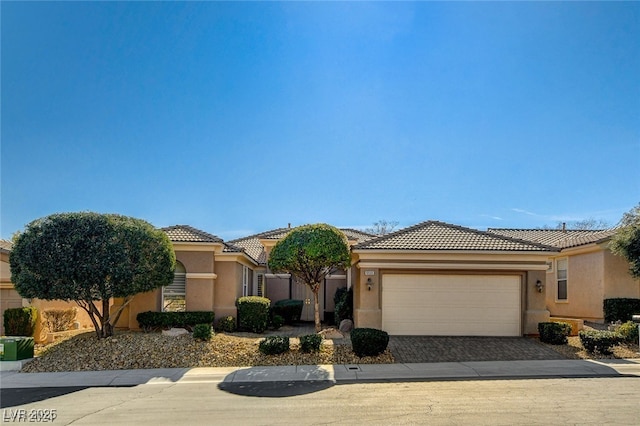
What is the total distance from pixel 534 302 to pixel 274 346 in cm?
930

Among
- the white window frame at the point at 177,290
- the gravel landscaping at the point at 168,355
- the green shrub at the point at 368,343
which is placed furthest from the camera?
the white window frame at the point at 177,290

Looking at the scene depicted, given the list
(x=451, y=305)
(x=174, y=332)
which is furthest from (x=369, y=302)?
(x=174, y=332)

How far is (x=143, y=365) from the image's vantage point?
13.9 m

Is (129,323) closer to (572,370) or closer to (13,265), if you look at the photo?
(13,265)

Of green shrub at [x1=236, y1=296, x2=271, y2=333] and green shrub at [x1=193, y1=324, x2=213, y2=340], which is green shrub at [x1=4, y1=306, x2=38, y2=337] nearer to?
green shrub at [x1=193, y1=324, x2=213, y2=340]

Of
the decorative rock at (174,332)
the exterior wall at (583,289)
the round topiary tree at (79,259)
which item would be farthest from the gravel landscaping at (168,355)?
the exterior wall at (583,289)

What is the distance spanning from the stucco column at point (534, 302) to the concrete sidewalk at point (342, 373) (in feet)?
11.4

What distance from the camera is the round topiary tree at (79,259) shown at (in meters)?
14.9

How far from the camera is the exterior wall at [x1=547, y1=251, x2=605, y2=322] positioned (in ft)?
64.1

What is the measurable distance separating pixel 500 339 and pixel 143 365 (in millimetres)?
11309

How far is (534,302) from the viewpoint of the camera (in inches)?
688

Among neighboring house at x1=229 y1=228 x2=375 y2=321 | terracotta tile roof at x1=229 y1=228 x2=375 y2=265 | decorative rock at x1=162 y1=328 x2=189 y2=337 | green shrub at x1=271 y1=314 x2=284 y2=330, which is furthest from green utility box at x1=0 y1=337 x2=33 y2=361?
terracotta tile roof at x1=229 y1=228 x2=375 y2=265

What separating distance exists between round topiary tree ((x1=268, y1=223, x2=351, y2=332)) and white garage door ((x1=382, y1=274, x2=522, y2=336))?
2.59m

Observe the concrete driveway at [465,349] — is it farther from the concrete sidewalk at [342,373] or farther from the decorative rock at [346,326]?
the decorative rock at [346,326]
